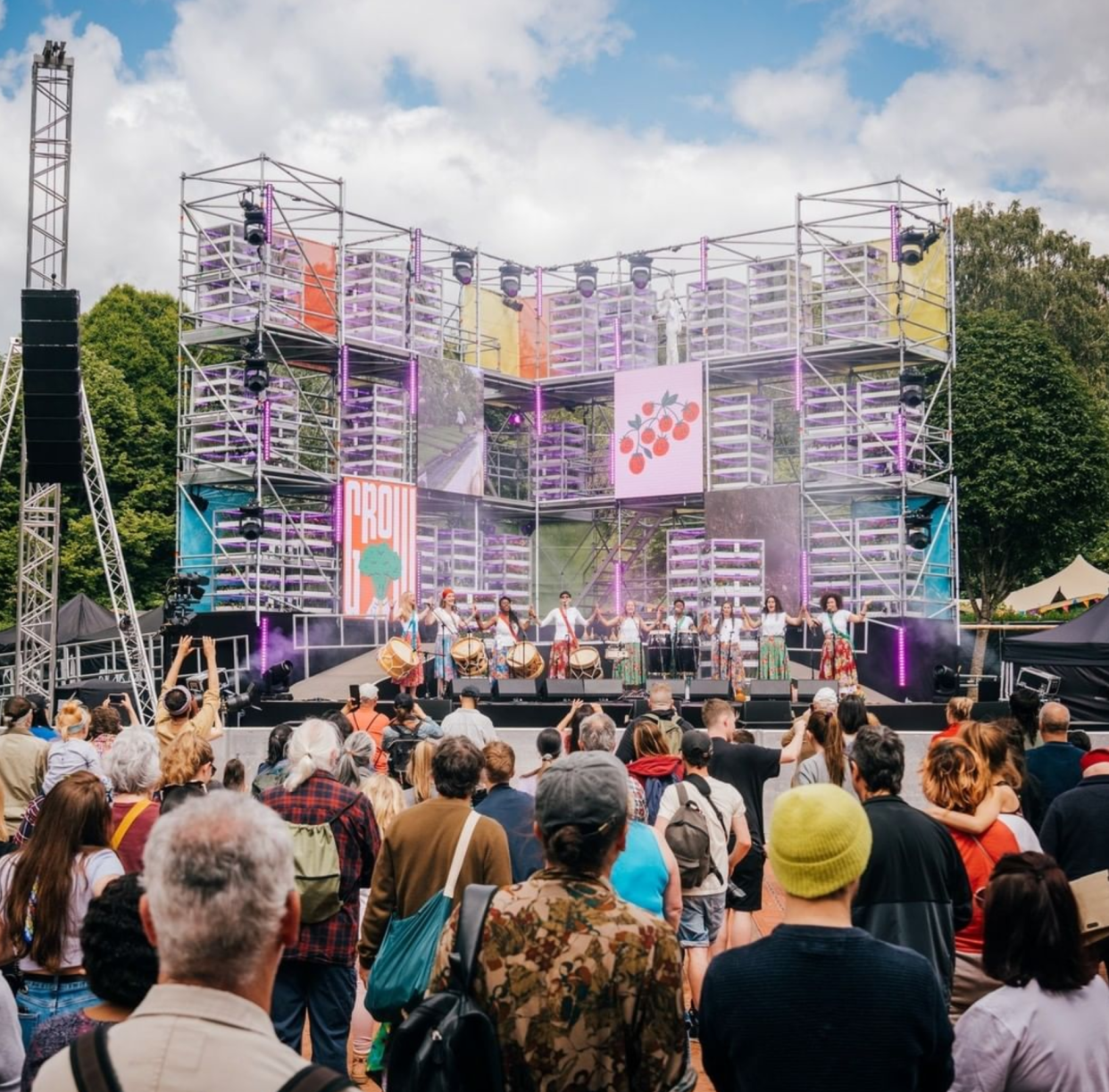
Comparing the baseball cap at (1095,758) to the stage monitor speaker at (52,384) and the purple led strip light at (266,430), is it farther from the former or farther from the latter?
the purple led strip light at (266,430)

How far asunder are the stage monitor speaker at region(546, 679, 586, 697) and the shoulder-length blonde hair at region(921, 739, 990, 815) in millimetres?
13830

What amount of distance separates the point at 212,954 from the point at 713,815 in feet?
15.1

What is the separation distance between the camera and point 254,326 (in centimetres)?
2505

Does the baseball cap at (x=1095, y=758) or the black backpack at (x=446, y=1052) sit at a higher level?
the baseball cap at (x=1095, y=758)

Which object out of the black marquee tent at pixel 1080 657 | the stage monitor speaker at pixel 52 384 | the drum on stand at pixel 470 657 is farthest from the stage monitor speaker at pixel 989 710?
the stage monitor speaker at pixel 52 384

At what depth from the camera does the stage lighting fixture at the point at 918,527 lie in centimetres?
2444

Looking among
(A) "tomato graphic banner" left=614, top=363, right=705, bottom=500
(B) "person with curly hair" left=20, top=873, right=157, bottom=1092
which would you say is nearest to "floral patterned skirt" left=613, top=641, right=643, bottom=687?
(A) "tomato graphic banner" left=614, top=363, right=705, bottom=500

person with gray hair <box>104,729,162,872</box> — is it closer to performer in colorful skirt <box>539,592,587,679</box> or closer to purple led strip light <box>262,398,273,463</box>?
performer in colorful skirt <box>539,592,587,679</box>

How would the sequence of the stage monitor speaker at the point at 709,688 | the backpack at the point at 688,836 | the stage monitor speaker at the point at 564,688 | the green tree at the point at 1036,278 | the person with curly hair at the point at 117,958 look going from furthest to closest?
the green tree at the point at 1036,278 < the stage monitor speaker at the point at 564,688 < the stage monitor speaker at the point at 709,688 < the backpack at the point at 688,836 < the person with curly hair at the point at 117,958

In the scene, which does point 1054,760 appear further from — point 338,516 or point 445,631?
point 338,516

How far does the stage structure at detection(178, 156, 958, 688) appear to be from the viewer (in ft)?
82.5

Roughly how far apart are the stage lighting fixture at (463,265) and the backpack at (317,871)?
25511mm

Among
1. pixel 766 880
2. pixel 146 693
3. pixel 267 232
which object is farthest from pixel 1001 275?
pixel 766 880

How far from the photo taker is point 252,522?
910 inches
